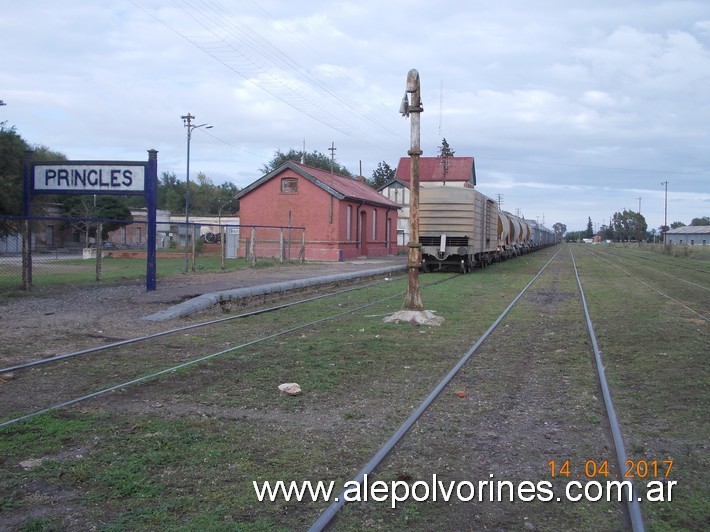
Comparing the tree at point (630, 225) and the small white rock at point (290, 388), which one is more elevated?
the tree at point (630, 225)

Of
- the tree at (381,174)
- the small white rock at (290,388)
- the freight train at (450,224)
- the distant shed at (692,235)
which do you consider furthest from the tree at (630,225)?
the small white rock at (290,388)

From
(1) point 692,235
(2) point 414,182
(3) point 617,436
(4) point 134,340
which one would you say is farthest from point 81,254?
(1) point 692,235

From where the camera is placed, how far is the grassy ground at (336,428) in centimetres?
426

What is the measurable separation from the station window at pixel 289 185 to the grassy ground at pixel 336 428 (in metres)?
25.8

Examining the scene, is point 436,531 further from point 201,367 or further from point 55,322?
point 55,322

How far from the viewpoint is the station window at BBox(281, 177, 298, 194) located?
121 ft

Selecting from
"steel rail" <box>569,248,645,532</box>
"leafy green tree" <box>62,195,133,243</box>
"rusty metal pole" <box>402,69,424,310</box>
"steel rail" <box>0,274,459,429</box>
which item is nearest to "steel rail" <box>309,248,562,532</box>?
"steel rail" <box>569,248,645,532</box>

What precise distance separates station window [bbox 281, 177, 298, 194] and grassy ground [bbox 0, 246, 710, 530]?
1016 inches

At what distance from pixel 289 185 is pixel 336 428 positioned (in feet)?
104

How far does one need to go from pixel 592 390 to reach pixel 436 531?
4.22 metres

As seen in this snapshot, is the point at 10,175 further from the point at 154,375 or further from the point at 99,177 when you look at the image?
the point at 154,375

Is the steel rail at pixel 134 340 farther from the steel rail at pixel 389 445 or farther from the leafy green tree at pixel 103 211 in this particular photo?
the leafy green tree at pixel 103 211

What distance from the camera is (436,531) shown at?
4012 millimetres

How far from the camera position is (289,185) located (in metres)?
37.0
